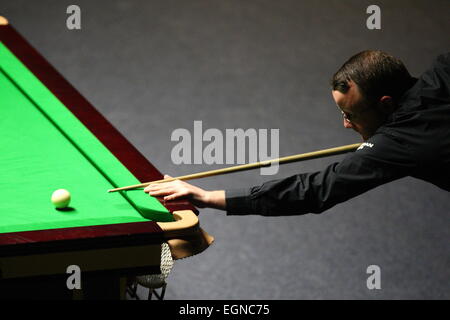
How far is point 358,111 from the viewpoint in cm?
211

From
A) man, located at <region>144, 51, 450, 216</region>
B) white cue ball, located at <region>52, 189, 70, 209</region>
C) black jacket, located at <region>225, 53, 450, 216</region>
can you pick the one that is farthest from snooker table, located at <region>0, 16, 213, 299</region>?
black jacket, located at <region>225, 53, 450, 216</region>

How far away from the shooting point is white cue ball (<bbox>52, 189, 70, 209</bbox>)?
202 cm

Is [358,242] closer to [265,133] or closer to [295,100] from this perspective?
[265,133]

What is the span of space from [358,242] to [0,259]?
222 cm

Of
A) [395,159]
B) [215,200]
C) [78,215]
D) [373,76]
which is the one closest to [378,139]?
[395,159]

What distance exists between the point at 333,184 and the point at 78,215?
74 cm

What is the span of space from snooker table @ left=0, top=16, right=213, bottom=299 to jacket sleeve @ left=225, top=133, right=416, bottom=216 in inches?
7.4

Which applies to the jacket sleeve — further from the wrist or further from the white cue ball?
the white cue ball

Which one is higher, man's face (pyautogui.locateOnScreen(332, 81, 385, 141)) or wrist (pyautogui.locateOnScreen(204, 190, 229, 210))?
man's face (pyautogui.locateOnScreen(332, 81, 385, 141))

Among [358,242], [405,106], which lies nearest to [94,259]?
[405,106]

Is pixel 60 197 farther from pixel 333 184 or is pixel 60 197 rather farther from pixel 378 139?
pixel 378 139

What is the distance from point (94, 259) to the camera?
196 centimetres

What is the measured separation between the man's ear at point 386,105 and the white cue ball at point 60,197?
94 centimetres

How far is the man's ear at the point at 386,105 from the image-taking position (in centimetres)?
209
